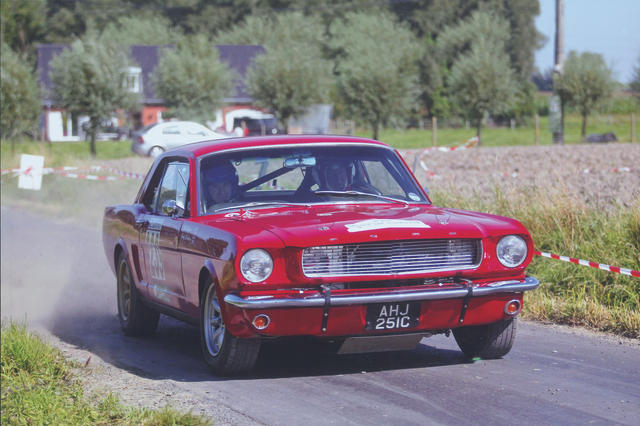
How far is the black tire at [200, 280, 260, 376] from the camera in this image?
6340 mm

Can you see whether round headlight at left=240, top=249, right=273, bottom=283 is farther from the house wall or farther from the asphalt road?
the house wall

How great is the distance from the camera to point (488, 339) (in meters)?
6.96

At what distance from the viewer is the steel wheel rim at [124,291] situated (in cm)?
886

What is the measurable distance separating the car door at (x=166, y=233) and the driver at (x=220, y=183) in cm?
22

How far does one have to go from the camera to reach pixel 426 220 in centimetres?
649

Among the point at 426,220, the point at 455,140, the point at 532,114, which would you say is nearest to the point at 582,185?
the point at 426,220

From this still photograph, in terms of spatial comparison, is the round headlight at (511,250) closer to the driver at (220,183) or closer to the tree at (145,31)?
the driver at (220,183)

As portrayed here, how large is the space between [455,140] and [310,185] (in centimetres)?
5178

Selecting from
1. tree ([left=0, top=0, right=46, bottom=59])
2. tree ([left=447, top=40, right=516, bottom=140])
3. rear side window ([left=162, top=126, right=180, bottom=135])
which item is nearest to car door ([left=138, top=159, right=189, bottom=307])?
rear side window ([left=162, top=126, right=180, bottom=135])

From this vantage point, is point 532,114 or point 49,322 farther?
point 532,114

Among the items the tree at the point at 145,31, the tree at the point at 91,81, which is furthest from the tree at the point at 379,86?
the tree at the point at 145,31

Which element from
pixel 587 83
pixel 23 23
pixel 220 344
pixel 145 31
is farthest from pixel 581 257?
pixel 23 23

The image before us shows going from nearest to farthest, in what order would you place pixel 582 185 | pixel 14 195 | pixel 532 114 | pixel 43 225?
pixel 582 185 < pixel 43 225 < pixel 14 195 < pixel 532 114

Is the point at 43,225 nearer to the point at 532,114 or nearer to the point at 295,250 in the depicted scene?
the point at 295,250
